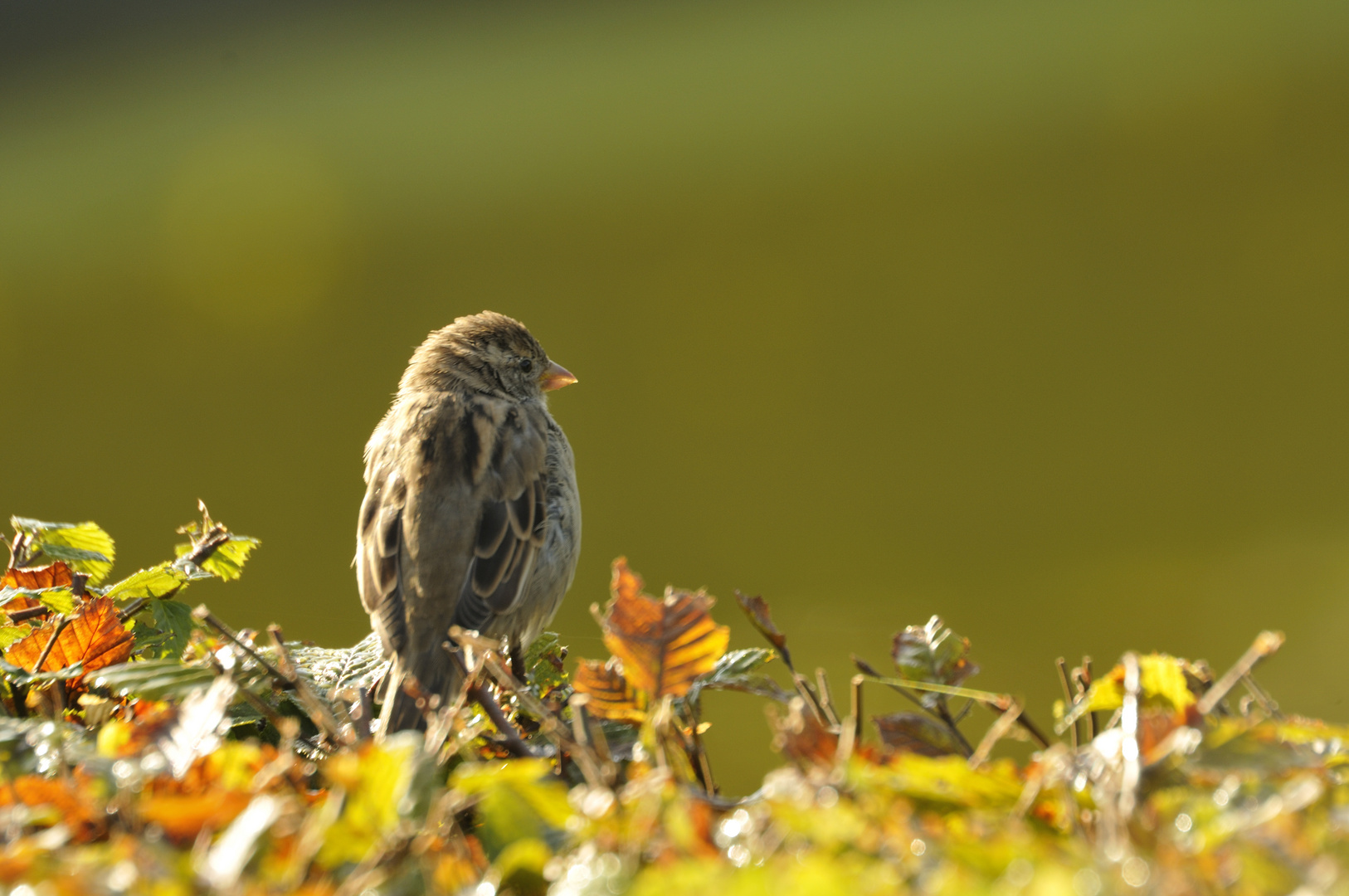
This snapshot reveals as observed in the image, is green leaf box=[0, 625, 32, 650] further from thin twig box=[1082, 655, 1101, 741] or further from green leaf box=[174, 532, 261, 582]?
thin twig box=[1082, 655, 1101, 741]

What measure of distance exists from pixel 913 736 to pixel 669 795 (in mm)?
351

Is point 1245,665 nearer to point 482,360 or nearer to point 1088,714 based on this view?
point 1088,714

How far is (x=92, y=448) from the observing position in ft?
13.5

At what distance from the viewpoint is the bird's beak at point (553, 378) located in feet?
10.2

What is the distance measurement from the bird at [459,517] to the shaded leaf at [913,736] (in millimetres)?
840

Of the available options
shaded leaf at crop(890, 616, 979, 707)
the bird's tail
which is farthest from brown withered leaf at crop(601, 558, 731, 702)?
the bird's tail

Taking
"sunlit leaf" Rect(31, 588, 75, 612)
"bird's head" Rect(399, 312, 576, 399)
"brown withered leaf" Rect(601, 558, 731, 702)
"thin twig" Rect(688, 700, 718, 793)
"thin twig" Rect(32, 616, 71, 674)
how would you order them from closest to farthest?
1. "brown withered leaf" Rect(601, 558, 731, 702)
2. "thin twig" Rect(688, 700, 718, 793)
3. "thin twig" Rect(32, 616, 71, 674)
4. "sunlit leaf" Rect(31, 588, 75, 612)
5. "bird's head" Rect(399, 312, 576, 399)

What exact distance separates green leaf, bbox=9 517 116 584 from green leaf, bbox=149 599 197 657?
3.6 inches

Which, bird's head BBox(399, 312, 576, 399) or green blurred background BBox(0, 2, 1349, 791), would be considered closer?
bird's head BBox(399, 312, 576, 399)

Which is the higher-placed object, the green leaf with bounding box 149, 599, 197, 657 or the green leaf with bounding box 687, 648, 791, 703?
the green leaf with bounding box 687, 648, 791, 703

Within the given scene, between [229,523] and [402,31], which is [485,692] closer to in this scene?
[229,523]

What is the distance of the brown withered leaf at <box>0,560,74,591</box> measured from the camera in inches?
61.4

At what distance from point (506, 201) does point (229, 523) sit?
4.66 feet

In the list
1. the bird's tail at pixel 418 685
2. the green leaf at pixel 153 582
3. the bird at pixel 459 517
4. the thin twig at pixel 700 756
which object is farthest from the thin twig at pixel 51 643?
the thin twig at pixel 700 756
